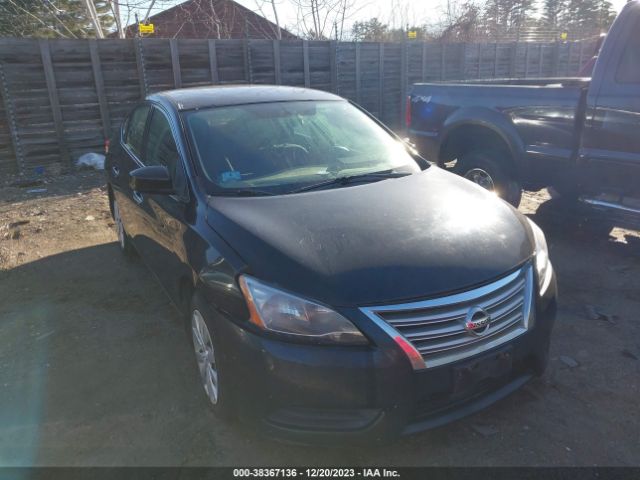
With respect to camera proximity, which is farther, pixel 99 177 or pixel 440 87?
pixel 99 177

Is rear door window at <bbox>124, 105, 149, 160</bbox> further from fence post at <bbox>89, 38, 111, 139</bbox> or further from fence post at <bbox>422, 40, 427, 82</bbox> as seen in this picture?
fence post at <bbox>422, 40, 427, 82</bbox>

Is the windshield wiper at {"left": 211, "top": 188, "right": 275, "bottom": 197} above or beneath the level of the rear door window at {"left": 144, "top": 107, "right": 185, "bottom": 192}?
beneath

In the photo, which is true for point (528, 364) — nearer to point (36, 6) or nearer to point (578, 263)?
point (578, 263)

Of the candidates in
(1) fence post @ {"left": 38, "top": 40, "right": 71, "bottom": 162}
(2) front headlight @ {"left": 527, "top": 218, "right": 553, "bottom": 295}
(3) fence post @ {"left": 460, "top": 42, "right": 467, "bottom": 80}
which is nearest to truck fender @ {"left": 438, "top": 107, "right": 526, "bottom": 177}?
(2) front headlight @ {"left": 527, "top": 218, "right": 553, "bottom": 295}

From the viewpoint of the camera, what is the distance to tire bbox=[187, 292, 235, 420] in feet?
7.80

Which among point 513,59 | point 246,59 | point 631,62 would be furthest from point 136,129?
point 513,59

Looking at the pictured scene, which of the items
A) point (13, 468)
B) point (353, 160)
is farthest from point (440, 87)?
point (13, 468)

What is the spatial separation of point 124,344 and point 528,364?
263 cm

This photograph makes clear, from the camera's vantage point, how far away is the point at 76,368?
129 inches

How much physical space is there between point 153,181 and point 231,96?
3.52ft

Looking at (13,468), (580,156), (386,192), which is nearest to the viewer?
(13,468)

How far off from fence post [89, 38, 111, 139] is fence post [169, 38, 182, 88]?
1.32 meters

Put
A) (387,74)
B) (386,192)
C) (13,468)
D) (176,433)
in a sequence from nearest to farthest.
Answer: (13,468)
(176,433)
(386,192)
(387,74)

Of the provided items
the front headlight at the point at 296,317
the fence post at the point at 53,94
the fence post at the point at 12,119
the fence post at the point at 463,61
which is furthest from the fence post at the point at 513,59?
the front headlight at the point at 296,317
